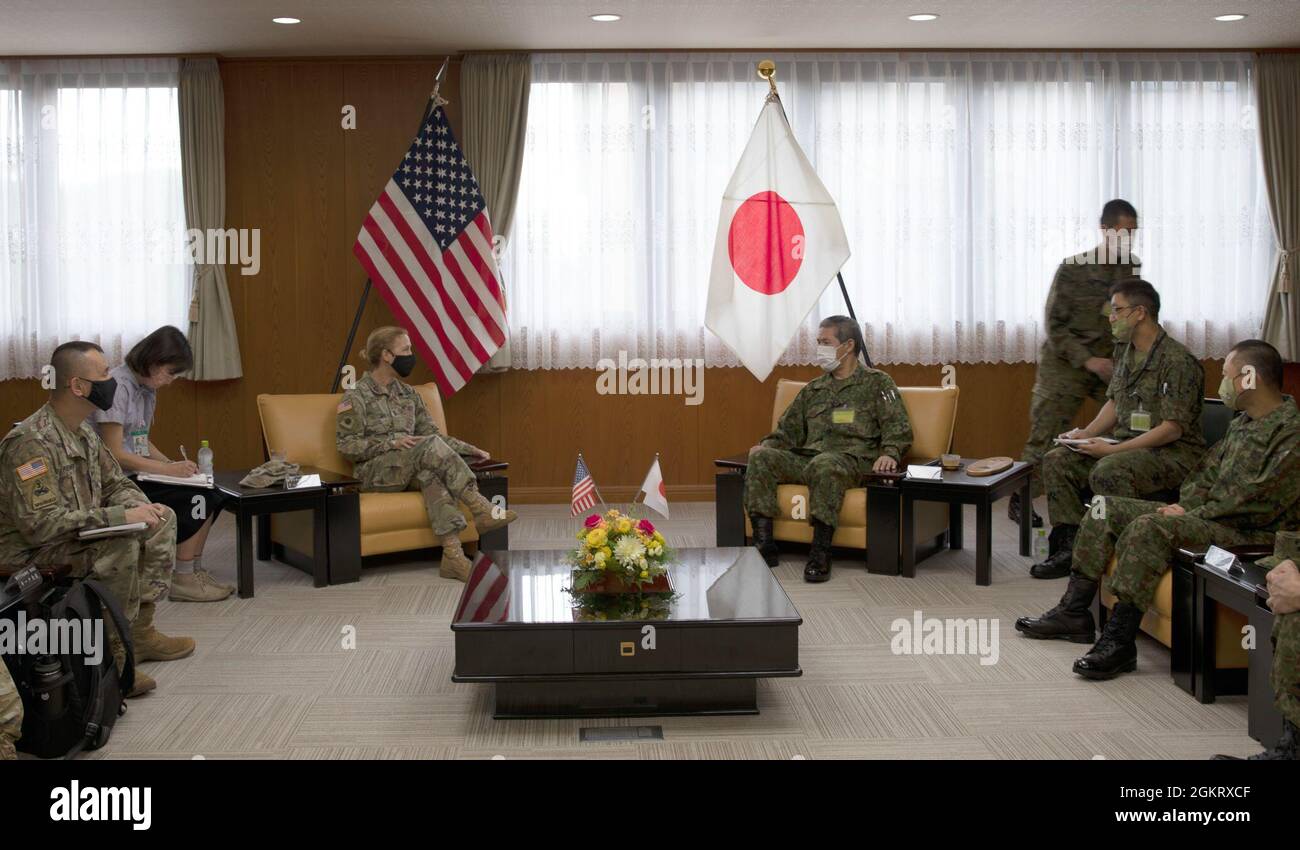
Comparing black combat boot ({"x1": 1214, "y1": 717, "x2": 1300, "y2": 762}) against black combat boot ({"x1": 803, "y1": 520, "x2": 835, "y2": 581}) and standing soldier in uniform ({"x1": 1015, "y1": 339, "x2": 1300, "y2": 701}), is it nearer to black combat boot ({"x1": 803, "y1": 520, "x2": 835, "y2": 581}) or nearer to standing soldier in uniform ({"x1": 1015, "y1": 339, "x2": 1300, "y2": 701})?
standing soldier in uniform ({"x1": 1015, "y1": 339, "x2": 1300, "y2": 701})

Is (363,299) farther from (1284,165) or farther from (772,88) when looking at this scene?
(1284,165)

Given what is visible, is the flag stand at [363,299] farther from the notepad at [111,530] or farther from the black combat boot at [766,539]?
the notepad at [111,530]

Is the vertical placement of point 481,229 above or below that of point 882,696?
above

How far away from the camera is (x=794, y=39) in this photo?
7703mm

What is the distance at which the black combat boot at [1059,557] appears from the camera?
611 cm

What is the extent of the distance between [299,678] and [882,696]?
7.10 feet

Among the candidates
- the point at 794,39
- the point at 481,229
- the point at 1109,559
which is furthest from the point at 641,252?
the point at 1109,559

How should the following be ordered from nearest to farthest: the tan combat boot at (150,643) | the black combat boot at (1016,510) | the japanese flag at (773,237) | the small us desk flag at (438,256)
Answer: the tan combat boot at (150,643) < the black combat boot at (1016,510) < the japanese flag at (773,237) < the small us desk flag at (438,256)

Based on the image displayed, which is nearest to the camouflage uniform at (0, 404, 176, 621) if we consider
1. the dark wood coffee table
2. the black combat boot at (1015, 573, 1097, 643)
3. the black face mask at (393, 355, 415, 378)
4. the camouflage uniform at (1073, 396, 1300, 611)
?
the dark wood coffee table

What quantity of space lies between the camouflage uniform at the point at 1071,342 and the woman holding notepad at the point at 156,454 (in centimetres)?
432

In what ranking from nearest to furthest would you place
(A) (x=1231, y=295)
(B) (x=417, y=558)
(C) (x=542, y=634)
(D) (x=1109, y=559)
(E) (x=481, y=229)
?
(C) (x=542, y=634) < (D) (x=1109, y=559) < (B) (x=417, y=558) < (E) (x=481, y=229) < (A) (x=1231, y=295)

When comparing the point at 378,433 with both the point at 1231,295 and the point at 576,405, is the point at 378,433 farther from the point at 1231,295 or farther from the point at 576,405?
the point at 1231,295

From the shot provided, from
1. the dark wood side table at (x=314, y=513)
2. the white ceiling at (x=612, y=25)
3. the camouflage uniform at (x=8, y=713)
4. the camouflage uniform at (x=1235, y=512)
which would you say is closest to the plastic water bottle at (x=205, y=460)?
the dark wood side table at (x=314, y=513)

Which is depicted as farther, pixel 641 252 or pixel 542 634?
pixel 641 252
